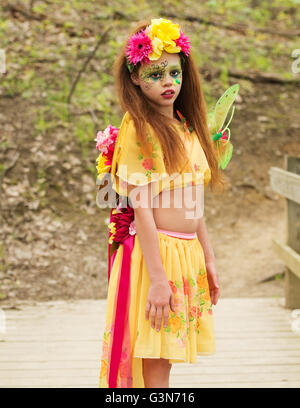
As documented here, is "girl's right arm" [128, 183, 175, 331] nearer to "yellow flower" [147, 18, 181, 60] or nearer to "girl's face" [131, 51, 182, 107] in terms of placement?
"girl's face" [131, 51, 182, 107]

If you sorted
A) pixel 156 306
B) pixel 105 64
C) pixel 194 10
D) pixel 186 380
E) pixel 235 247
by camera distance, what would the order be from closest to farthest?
pixel 156 306, pixel 186 380, pixel 235 247, pixel 105 64, pixel 194 10

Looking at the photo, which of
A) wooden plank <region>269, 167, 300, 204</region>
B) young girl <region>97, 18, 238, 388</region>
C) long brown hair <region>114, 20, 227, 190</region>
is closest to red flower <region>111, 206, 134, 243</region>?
young girl <region>97, 18, 238, 388</region>

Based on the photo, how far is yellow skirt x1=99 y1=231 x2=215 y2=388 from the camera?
6.64 feet

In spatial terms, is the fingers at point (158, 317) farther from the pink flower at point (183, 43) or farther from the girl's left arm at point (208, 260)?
the pink flower at point (183, 43)

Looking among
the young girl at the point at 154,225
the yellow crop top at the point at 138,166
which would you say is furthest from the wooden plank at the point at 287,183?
the yellow crop top at the point at 138,166

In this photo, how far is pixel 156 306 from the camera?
78.2 inches

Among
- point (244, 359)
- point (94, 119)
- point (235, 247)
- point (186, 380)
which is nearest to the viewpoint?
point (186, 380)

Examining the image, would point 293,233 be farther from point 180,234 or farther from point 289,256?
point 180,234

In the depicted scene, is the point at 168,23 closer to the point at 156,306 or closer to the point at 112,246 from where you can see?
the point at 112,246

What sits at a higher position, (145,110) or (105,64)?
(145,110)

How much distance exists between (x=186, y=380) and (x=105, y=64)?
5583 mm

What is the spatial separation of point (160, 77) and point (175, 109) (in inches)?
10.0

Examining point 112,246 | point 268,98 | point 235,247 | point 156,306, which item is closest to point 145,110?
point 112,246

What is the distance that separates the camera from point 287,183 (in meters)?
4.05
